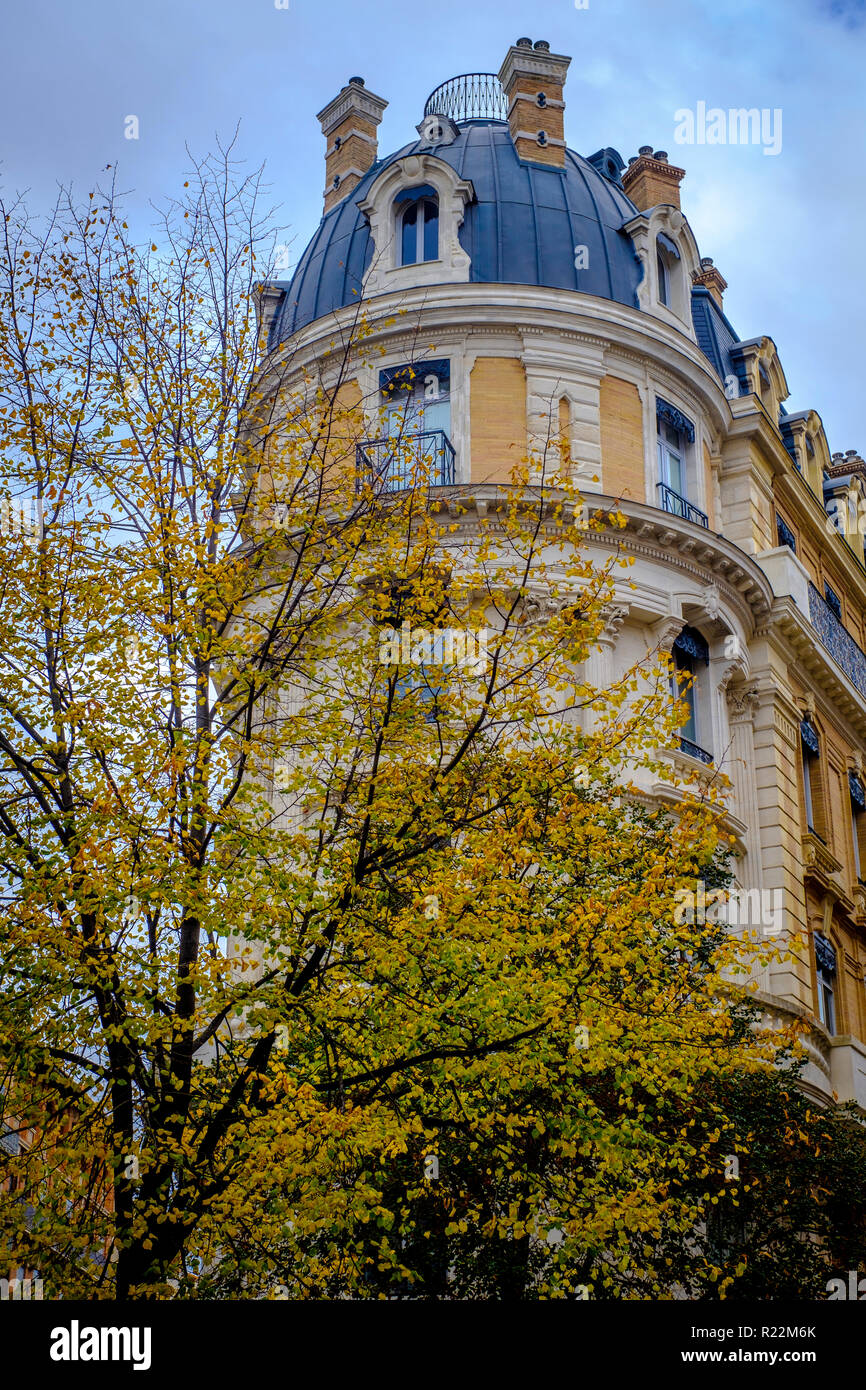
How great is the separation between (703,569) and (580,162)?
9.62 metres

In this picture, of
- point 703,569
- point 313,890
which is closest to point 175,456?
point 313,890

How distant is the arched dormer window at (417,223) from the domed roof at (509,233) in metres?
0.62

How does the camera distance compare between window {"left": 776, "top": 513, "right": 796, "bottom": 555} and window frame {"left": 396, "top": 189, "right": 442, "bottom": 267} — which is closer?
window frame {"left": 396, "top": 189, "right": 442, "bottom": 267}

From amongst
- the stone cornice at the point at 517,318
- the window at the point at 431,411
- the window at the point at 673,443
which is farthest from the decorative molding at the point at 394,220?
the window at the point at 673,443

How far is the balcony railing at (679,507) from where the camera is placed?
26672mm

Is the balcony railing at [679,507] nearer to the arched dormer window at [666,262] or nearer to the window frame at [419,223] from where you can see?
the arched dormer window at [666,262]

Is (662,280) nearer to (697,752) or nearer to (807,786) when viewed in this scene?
(697,752)

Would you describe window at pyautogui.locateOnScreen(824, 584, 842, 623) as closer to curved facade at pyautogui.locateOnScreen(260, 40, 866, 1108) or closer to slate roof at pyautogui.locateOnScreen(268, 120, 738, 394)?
curved facade at pyautogui.locateOnScreen(260, 40, 866, 1108)

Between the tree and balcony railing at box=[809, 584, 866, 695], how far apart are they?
1695cm

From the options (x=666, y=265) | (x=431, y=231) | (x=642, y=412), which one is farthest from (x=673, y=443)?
(x=431, y=231)

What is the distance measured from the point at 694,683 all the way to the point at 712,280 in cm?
1294

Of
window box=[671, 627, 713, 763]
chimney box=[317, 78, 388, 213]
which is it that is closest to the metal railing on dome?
chimney box=[317, 78, 388, 213]

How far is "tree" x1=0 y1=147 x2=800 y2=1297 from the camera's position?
11.5 meters
